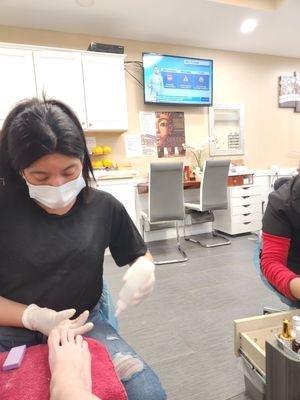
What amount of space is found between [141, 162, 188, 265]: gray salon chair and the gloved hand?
212cm

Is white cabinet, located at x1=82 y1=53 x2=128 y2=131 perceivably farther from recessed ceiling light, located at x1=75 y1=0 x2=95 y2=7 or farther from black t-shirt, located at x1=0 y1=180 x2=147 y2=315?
black t-shirt, located at x1=0 y1=180 x2=147 y2=315

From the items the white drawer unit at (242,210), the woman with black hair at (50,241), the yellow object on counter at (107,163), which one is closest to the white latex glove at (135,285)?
the woman with black hair at (50,241)

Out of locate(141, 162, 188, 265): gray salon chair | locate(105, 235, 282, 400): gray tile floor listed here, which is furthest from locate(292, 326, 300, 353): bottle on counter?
locate(141, 162, 188, 265): gray salon chair

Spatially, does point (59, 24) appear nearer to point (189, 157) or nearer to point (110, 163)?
point (110, 163)

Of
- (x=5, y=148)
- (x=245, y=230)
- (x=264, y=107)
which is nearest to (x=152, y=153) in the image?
(x=245, y=230)

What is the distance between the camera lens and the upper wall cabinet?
283 centimetres

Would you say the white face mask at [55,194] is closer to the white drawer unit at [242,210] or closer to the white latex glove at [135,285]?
the white latex glove at [135,285]

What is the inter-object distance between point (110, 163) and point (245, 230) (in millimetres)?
1927

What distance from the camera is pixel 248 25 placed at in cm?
329

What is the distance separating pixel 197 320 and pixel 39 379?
139 centimetres

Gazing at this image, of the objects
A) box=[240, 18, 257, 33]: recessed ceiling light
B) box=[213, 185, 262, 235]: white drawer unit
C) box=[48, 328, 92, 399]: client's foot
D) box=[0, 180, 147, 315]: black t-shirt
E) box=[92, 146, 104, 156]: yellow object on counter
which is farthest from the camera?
box=[213, 185, 262, 235]: white drawer unit

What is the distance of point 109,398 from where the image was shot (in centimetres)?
52

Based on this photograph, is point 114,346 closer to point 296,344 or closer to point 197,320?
point 296,344

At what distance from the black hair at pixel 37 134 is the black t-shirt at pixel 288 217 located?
27.5 inches
